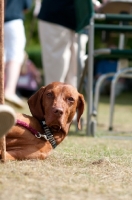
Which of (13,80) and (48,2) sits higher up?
(48,2)

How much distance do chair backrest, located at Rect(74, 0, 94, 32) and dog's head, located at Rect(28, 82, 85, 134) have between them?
6.53 feet

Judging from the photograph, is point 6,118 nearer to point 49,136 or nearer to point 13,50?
point 49,136

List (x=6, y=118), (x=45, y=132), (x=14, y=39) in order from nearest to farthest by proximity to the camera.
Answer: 1. (x=6, y=118)
2. (x=45, y=132)
3. (x=14, y=39)

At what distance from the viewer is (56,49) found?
20.9 ft

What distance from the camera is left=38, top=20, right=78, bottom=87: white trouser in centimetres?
630

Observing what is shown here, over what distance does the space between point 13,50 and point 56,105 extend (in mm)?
4084

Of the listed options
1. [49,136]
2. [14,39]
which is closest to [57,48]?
[14,39]

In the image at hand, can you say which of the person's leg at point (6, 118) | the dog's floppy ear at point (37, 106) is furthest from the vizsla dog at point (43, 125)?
the person's leg at point (6, 118)

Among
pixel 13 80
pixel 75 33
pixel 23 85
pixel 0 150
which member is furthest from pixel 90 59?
pixel 23 85

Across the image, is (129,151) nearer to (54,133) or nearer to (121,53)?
(54,133)

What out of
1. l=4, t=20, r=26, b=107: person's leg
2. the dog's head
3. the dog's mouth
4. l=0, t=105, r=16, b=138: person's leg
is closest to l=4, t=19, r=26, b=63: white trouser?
l=4, t=20, r=26, b=107: person's leg

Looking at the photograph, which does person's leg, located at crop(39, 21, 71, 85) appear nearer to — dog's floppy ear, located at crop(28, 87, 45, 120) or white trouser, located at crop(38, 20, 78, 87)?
white trouser, located at crop(38, 20, 78, 87)

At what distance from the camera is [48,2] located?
637 cm

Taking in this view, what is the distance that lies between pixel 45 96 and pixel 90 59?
2175mm
